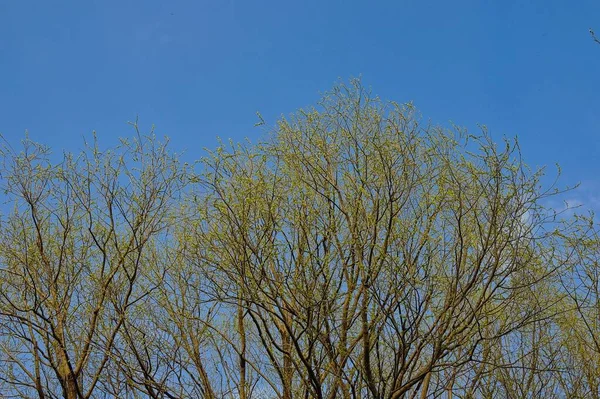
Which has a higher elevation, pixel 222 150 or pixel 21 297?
pixel 222 150

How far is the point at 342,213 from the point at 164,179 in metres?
2.48

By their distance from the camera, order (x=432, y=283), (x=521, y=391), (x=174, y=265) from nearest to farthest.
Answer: (x=432, y=283) → (x=174, y=265) → (x=521, y=391)

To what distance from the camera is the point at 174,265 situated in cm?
695

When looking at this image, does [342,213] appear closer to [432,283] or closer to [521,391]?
[432,283]

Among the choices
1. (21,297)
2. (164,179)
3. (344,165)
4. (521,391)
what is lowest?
(521,391)

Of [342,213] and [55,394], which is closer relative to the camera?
[342,213]

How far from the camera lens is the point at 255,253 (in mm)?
5035

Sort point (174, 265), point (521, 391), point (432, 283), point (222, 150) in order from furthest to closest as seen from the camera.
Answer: point (521, 391) → point (174, 265) → point (222, 150) → point (432, 283)

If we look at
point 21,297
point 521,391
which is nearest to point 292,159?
point 21,297

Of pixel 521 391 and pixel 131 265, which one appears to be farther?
pixel 521 391

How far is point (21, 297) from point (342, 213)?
400 centimetres

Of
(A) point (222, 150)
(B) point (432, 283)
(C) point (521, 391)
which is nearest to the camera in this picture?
(B) point (432, 283)

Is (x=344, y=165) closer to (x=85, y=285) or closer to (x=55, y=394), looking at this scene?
(x=85, y=285)

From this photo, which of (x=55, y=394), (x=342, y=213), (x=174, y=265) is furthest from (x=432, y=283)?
(x=55, y=394)
